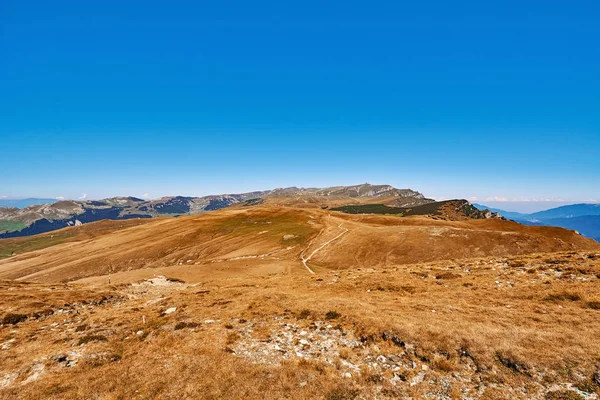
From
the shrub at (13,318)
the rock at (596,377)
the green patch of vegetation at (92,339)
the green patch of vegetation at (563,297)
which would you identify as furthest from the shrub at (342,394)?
the shrub at (13,318)

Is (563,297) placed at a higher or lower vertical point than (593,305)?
lower

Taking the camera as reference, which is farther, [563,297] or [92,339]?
[563,297]

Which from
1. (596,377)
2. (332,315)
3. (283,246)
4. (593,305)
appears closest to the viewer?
(596,377)

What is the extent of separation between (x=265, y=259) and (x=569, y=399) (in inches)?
2723

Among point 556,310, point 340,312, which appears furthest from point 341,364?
point 556,310

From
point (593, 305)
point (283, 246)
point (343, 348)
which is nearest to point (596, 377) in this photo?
point (593, 305)

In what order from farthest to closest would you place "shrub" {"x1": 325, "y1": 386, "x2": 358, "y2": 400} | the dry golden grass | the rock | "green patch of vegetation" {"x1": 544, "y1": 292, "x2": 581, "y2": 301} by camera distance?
"green patch of vegetation" {"x1": 544, "y1": 292, "x2": 581, "y2": 301} → the dry golden grass → "shrub" {"x1": 325, "y1": 386, "x2": 358, "y2": 400} → the rock

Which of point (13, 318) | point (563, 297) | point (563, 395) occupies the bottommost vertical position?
point (13, 318)

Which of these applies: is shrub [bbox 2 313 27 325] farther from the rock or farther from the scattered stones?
the rock

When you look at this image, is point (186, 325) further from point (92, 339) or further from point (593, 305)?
point (593, 305)

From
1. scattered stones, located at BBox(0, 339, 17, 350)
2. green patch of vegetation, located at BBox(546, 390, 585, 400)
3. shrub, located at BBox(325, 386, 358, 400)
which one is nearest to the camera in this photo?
green patch of vegetation, located at BBox(546, 390, 585, 400)

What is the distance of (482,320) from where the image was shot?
Answer: 21.4 m

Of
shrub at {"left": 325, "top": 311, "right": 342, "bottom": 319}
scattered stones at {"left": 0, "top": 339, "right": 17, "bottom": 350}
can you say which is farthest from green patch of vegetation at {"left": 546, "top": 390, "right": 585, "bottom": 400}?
scattered stones at {"left": 0, "top": 339, "right": 17, "bottom": 350}

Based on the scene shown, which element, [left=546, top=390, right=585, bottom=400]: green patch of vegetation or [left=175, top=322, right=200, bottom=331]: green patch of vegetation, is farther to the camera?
[left=175, top=322, right=200, bottom=331]: green patch of vegetation
